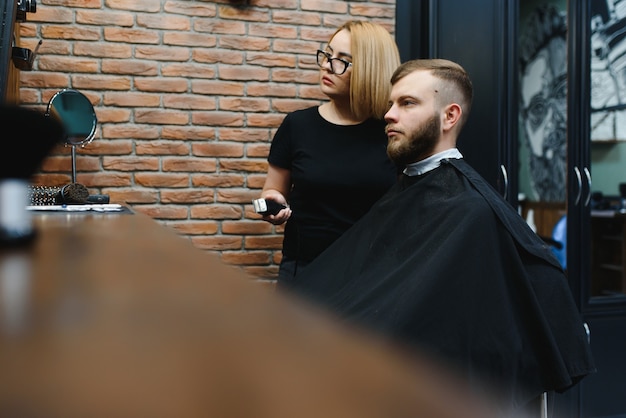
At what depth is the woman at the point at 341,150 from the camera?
2807 millimetres

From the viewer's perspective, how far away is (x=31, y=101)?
3.19 meters

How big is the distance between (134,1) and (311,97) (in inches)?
43.1

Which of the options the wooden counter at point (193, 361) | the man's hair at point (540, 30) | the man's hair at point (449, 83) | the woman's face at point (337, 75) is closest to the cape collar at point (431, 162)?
the man's hair at point (449, 83)

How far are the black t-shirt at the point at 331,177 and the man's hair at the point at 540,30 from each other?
370cm

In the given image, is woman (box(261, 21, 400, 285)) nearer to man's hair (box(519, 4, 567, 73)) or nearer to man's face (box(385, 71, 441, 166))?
man's face (box(385, 71, 441, 166))

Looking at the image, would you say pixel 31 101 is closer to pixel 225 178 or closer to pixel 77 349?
pixel 225 178

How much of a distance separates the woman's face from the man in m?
0.35

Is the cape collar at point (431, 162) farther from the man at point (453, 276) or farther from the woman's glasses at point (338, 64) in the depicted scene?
the woman's glasses at point (338, 64)

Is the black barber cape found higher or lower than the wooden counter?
lower

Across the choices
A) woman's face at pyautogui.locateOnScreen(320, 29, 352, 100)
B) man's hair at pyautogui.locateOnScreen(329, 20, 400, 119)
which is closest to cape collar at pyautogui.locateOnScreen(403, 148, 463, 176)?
man's hair at pyautogui.locateOnScreen(329, 20, 400, 119)

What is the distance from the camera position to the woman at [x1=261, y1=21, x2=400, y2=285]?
110 inches

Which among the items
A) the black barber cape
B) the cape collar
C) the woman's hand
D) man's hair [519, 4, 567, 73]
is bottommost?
the black barber cape

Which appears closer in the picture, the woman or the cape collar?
the cape collar

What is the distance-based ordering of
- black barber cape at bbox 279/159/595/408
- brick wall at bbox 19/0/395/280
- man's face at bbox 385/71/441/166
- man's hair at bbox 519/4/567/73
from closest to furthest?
black barber cape at bbox 279/159/595/408 < man's face at bbox 385/71/441/166 < brick wall at bbox 19/0/395/280 < man's hair at bbox 519/4/567/73
